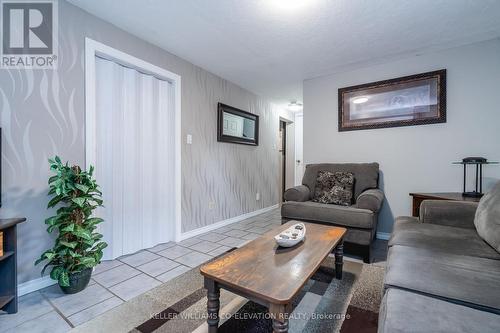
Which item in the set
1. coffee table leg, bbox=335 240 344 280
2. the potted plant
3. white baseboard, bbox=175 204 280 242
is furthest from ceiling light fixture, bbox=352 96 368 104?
the potted plant

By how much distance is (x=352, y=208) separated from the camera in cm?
226

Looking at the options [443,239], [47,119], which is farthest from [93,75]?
[443,239]

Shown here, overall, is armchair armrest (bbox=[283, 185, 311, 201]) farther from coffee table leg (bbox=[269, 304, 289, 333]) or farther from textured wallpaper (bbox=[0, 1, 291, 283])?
coffee table leg (bbox=[269, 304, 289, 333])

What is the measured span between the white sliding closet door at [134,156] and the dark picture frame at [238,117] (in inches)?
31.4

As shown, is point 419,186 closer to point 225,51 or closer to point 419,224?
point 419,224

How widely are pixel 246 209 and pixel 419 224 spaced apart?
2679mm

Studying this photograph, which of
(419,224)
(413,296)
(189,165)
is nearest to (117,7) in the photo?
(189,165)

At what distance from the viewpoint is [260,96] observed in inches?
171

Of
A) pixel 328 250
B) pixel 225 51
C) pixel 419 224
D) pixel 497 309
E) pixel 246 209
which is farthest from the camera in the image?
pixel 246 209

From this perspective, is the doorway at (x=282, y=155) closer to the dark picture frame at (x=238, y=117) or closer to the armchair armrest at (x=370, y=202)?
the dark picture frame at (x=238, y=117)

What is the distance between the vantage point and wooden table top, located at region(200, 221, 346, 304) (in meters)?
0.94


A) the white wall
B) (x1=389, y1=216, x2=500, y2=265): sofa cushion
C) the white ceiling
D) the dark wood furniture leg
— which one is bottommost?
the dark wood furniture leg

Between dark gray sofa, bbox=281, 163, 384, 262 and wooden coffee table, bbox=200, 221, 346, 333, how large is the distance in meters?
0.79

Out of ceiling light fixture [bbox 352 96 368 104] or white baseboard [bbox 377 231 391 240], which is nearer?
white baseboard [bbox 377 231 391 240]
